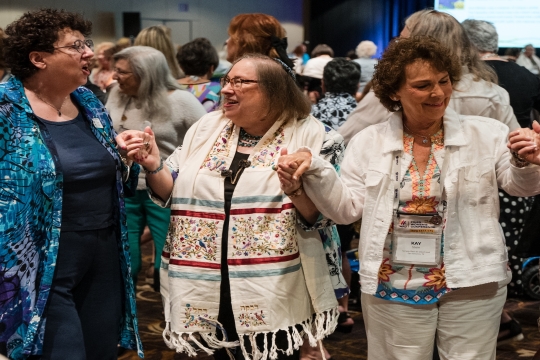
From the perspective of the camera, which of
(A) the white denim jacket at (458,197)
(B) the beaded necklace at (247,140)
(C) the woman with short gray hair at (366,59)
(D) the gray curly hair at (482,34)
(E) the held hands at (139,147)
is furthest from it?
(C) the woman with short gray hair at (366,59)

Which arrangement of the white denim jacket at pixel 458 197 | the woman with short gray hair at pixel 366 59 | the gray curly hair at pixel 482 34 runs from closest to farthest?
1. the white denim jacket at pixel 458 197
2. the gray curly hair at pixel 482 34
3. the woman with short gray hair at pixel 366 59

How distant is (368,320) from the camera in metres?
2.87

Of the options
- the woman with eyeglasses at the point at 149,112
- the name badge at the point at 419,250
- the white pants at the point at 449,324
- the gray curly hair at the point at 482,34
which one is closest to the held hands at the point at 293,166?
the name badge at the point at 419,250

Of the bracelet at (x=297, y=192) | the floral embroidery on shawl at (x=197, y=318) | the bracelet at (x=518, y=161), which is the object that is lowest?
the floral embroidery on shawl at (x=197, y=318)

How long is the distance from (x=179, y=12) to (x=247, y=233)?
1310 cm

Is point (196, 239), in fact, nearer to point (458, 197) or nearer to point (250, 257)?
point (250, 257)

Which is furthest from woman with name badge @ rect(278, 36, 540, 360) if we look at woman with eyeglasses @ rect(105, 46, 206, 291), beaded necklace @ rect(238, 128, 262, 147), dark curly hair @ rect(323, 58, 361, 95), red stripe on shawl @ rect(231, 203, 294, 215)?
dark curly hair @ rect(323, 58, 361, 95)

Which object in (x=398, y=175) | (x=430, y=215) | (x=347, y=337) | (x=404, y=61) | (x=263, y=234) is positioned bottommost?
(x=347, y=337)

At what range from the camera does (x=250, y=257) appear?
286 centimetres

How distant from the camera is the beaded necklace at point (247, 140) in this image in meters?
3.04

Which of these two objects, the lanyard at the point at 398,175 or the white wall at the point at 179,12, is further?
the white wall at the point at 179,12

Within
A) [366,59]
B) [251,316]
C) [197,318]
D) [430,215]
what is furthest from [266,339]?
[366,59]

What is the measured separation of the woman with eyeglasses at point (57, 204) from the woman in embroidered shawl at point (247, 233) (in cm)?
18

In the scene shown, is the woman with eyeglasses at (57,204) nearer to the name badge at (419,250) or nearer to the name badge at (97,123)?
the name badge at (97,123)
